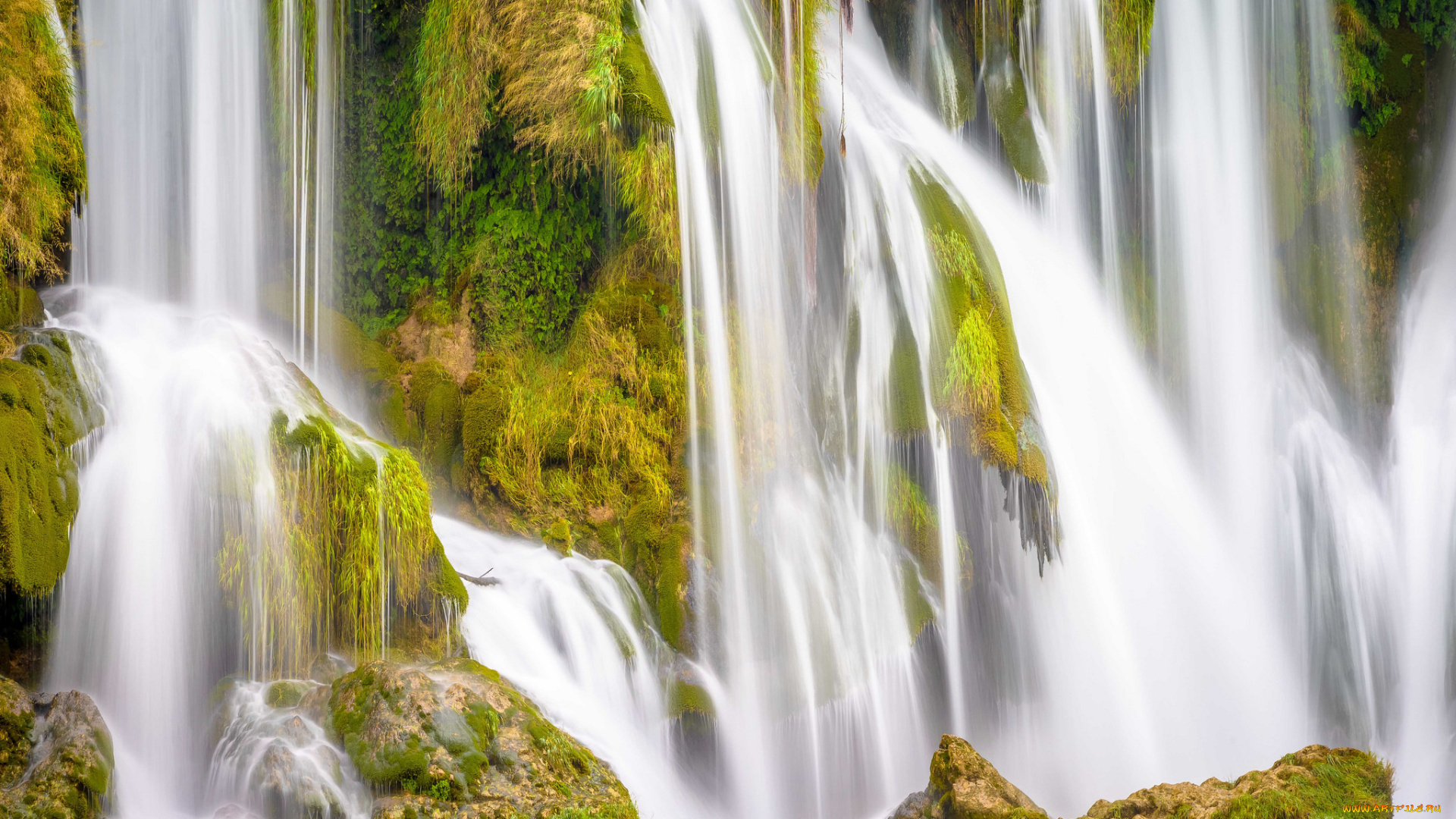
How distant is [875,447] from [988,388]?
103cm

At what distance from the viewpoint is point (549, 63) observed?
8.52 m

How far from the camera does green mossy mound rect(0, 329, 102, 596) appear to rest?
17.4 ft

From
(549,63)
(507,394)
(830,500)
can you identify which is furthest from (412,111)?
(830,500)

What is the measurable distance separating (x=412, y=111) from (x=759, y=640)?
5454mm

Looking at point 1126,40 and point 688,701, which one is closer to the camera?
point 688,701

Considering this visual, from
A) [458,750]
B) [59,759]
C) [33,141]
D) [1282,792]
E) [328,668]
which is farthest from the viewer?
[33,141]

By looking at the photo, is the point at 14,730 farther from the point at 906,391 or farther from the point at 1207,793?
the point at 906,391

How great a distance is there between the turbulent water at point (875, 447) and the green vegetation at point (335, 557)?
215mm

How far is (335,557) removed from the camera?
6449 millimetres

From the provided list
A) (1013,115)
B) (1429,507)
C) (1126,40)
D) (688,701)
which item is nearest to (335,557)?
(688,701)

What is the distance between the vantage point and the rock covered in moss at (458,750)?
17.2ft

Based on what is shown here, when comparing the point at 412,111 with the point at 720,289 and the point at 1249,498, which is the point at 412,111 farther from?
the point at 1249,498

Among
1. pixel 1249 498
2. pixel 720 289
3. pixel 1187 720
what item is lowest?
pixel 1187 720

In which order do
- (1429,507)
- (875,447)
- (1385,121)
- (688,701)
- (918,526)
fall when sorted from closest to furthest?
(688,701), (918,526), (875,447), (1429,507), (1385,121)
